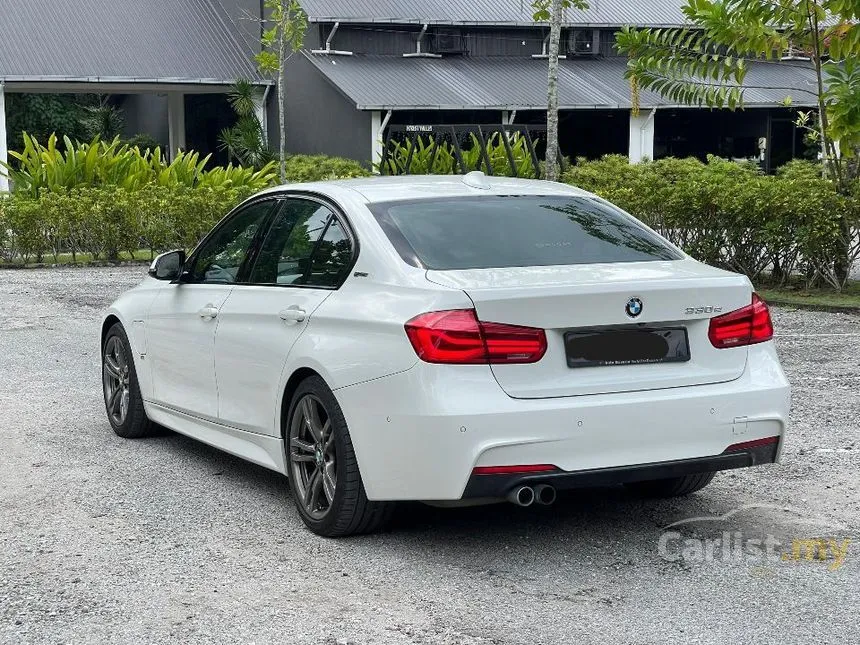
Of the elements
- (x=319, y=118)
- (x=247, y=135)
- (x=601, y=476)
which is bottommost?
(x=601, y=476)

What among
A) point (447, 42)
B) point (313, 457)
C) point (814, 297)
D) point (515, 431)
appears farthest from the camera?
point (447, 42)

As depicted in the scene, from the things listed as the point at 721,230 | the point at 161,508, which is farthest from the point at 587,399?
the point at 721,230

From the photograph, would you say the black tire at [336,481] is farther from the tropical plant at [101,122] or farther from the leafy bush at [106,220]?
the tropical plant at [101,122]

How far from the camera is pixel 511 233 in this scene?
6.02 meters

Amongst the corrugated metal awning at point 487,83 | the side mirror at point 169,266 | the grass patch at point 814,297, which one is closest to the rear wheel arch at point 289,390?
the side mirror at point 169,266

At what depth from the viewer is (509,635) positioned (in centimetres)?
457

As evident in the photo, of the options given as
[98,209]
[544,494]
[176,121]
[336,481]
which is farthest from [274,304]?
[176,121]

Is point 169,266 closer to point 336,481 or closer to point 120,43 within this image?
point 336,481

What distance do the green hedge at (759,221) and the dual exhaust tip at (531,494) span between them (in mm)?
10396

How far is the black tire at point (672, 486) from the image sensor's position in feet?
20.9

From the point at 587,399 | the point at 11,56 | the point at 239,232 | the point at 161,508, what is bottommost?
the point at 161,508

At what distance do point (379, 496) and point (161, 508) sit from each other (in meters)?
1.46

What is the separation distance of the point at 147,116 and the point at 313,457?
148 feet

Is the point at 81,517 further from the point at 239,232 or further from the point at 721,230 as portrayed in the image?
the point at 721,230
